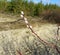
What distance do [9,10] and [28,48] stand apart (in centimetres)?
629

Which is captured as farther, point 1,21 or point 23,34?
point 1,21

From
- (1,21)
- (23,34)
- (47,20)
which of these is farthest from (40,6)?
(23,34)

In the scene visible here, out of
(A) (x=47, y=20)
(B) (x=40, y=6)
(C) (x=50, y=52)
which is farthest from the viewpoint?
(B) (x=40, y=6)

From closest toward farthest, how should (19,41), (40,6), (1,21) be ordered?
(19,41), (1,21), (40,6)

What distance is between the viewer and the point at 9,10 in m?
12.2

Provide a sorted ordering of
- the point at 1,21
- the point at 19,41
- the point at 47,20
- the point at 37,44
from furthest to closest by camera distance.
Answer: the point at 47,20, the point at 1,21, the point at 19,41, the point at 37,44

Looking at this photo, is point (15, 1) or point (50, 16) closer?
point (50, 16)

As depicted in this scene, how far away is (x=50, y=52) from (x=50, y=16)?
5395 mm

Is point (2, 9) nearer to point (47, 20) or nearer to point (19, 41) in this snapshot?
point (47, 20)

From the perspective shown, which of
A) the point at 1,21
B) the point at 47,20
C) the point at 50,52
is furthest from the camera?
the point at 47,20

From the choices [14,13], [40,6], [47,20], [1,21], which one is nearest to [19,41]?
[1,21]

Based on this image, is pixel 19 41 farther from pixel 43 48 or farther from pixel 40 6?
pixel 40 6

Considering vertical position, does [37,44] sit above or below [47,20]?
above

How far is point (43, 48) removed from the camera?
5.87m
